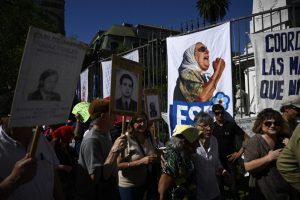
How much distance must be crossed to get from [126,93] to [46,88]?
1.33 metres

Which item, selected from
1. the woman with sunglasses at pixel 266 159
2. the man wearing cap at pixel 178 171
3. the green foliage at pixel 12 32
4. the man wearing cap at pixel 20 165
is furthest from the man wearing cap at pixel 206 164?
the green foliage at pixel 12 32

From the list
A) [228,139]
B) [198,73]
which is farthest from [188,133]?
[198,73]

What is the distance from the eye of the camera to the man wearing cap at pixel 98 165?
329cm

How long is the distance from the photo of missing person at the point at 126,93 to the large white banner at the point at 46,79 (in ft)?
2.76

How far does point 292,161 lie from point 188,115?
4166 mm

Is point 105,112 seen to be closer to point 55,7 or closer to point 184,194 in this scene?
point 184,194

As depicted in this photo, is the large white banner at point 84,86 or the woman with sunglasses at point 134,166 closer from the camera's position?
the woman with sunglasses at point 134,166

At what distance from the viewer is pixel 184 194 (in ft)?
11.4

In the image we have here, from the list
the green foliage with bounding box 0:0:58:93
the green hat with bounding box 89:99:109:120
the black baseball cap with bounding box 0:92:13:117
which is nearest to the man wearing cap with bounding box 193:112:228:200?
the green hat with bounding box 89:99:109:120

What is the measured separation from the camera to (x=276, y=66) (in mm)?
5801

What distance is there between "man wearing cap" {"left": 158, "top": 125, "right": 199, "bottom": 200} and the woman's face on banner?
3.16 meters

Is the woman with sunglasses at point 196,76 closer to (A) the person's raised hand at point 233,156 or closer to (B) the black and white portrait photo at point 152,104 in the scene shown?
(B) the black and white portrait photo at point 152,104

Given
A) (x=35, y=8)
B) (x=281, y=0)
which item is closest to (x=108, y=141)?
(x=281, y=0)

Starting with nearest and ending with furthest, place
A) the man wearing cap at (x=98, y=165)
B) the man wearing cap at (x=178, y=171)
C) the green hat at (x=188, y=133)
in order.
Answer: the man wearing cap at (x=98, y=165) < the man wearing cap at (x=178, y=171) < the green hat at (x=188, y=133)
